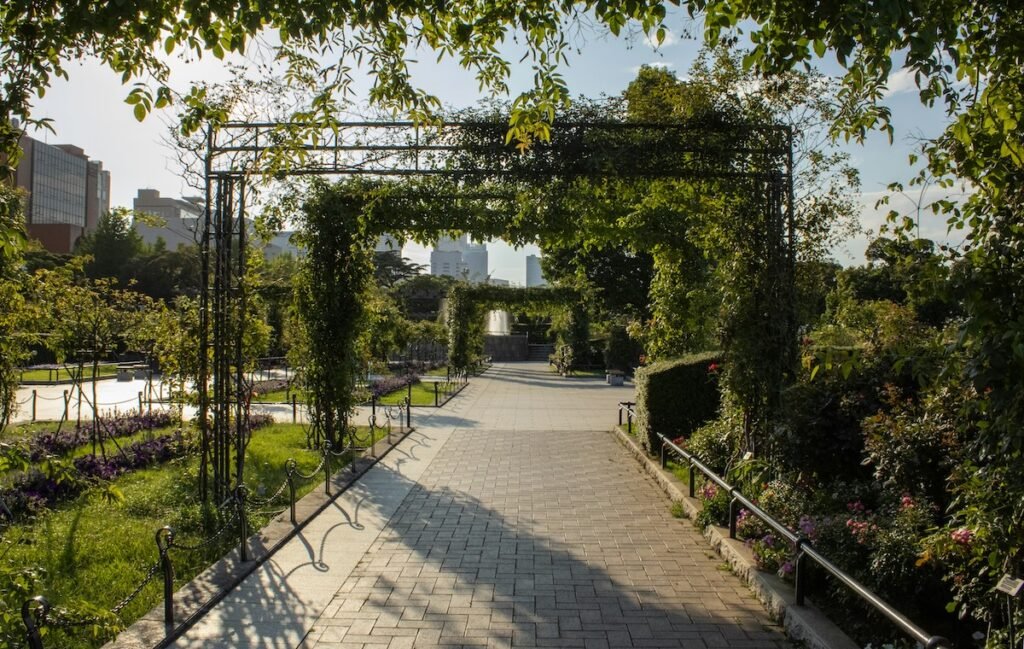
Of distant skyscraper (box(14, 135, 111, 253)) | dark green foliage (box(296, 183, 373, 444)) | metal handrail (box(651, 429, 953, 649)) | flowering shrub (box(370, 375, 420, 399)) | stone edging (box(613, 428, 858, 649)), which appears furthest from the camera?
distant skyscraper (box(14, 135, 111, 253))

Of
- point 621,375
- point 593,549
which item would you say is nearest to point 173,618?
point 593,549

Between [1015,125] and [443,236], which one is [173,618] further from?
[443,236]

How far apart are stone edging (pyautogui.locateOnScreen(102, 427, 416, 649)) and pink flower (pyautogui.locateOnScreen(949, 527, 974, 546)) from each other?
3.87 metres

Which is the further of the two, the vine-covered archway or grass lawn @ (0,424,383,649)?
the vine-covered archway

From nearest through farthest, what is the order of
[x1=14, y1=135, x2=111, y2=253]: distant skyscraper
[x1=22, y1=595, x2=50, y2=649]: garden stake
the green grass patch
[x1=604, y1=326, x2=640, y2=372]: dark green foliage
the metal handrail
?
1. [x1=22, y1=595, x2=50, y2=649]: garden stake
2. the metal handrail
3. the green grass patch
4. [x1=604, y1=326, x2=640, y2=372]: dark green foliage
5. [x1=14, y1=135, x2=111, y2=253]: distant skyscraper

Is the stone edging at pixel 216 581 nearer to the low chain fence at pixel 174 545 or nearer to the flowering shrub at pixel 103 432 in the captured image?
the low chain fence at pixel 174 545

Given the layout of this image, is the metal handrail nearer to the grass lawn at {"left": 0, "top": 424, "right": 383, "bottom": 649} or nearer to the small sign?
the small sign

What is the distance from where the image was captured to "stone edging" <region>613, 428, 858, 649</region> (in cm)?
408

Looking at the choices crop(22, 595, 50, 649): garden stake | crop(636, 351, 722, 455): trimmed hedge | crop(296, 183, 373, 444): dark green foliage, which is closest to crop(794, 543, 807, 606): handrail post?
crop(22, 595, 50, 649): garden stake

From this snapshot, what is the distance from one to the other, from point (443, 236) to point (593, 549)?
4.69 metres

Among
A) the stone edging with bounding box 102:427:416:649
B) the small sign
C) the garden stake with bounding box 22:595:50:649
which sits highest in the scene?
the small sign

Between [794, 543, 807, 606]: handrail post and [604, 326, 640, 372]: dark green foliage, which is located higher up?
[604, 326, 640, 372]: dark green foliage

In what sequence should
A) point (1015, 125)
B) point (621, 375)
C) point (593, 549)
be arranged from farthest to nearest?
point (621, 375) < point (593, 549) < point (1015, 125)

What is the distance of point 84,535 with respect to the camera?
21.0 feet
